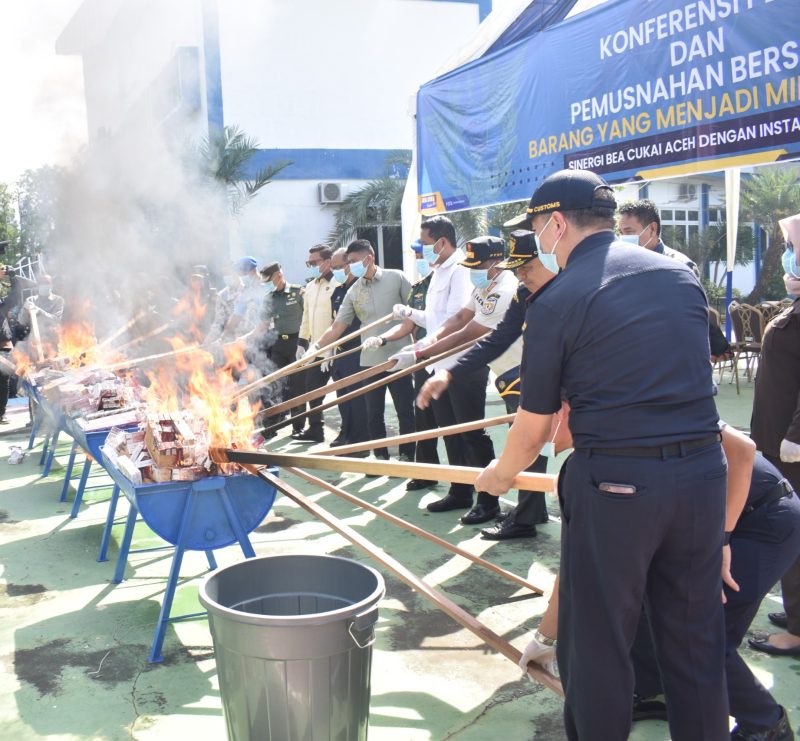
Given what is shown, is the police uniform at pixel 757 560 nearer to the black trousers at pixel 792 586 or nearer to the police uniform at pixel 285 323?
the black trousers at pixel 792 586

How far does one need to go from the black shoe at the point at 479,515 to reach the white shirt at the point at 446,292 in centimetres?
111

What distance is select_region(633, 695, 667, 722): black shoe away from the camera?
3293 millimetres

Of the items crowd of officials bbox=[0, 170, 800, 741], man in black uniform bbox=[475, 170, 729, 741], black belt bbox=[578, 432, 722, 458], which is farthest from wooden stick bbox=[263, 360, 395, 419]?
black belt bbox=[578, 432, 722, 458]

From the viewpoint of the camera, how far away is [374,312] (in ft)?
25.4

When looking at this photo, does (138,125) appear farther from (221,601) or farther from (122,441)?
(221,601)

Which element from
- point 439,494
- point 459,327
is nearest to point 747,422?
point 439,494

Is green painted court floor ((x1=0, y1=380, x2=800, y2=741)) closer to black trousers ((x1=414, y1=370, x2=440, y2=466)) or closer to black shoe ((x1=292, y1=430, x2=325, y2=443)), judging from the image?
black trousers ((x1=414, y1=370, x2=440, y2=466))

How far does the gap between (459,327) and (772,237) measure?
19778mm

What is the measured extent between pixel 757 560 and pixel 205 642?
9.05 ft

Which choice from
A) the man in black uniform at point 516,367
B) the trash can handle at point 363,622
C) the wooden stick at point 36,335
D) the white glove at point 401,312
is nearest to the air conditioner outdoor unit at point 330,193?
the wooden stick at point 36,335

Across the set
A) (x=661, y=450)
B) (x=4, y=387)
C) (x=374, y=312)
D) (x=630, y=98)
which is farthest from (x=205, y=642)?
(x=4, y=387)

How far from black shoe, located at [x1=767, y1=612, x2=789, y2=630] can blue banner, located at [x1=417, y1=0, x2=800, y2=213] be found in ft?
10.5

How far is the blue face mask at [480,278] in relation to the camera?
574cm

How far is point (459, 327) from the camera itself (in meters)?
5.94
